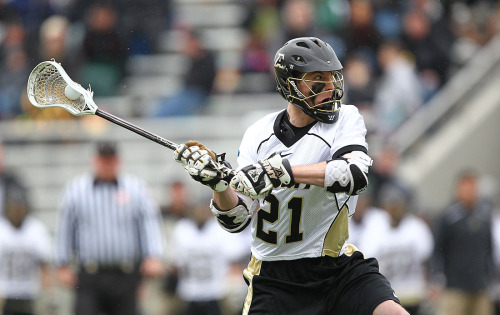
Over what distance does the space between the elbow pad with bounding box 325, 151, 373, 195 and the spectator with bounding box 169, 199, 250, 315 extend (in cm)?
547

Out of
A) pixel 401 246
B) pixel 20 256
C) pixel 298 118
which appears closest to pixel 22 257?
pixel 20 256

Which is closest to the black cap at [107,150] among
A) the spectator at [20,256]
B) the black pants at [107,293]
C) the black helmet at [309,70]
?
the black pants at [107,293]

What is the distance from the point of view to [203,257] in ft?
35.9

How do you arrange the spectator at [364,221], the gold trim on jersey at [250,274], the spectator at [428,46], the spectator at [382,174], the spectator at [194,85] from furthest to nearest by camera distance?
the spectator at [428,46]
the spectator at [194,85]
the spectator at [382,174]
the spectator at [364,221]
the gold trim on jersey at [250,274]

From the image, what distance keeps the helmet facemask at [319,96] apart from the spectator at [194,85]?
6939mm

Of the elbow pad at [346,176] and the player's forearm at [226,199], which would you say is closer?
the elbow pad at [346,176]

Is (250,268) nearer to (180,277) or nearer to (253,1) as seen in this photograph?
(180,277)

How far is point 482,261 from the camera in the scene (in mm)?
10883

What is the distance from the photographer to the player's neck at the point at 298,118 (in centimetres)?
590

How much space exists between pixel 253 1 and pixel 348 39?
1527mm

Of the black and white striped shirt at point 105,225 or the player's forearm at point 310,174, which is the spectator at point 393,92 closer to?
the black and white striped shirt at point 105,225

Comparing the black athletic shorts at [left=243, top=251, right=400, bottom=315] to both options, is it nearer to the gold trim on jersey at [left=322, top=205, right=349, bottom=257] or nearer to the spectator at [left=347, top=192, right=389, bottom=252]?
the gold trim on jersey at [left=322, top=205, right=349, bottom=257]

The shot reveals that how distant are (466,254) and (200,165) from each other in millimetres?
5963

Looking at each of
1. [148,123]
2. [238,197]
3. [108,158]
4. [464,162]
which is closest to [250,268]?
[238,197]
